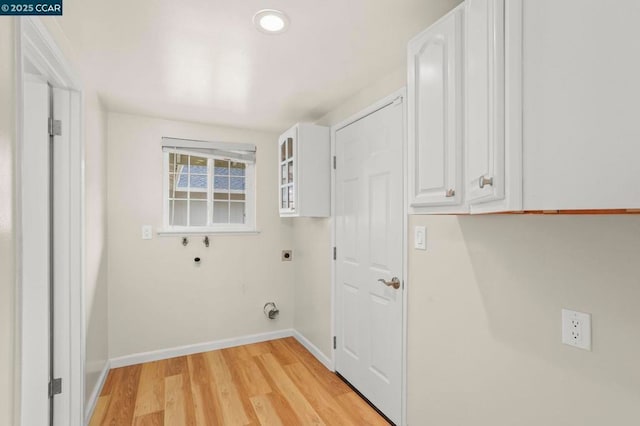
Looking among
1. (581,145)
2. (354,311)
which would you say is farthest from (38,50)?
(354,311)

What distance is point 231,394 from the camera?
2396mm

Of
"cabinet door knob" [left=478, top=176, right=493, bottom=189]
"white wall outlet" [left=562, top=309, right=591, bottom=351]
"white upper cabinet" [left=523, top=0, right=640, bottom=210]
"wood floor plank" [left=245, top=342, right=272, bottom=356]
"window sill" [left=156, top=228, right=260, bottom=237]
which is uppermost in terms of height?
"white upper cabinet" [left=523, top=0, right=640, bottom=210]

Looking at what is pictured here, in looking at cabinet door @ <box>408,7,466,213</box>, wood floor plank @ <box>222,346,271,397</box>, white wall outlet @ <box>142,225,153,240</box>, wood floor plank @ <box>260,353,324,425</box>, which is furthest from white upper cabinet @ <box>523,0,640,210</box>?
white wall outlet @ <box>142,225,153,240</box>

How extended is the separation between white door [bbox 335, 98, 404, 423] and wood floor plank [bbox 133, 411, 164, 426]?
1.34 meters

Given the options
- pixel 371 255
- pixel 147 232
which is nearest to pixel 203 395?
Answer: pixel 147 232

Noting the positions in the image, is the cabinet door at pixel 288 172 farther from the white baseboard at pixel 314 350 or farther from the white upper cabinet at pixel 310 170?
the white baseboard at pixel 314 350

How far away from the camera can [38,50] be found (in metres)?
1.39

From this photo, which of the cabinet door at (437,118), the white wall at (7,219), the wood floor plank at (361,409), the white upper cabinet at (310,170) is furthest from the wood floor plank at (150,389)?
the cabinet door at (437,118)

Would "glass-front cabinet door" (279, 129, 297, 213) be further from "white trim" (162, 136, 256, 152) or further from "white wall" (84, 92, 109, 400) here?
"white wall" (84, 92, 109, 400)

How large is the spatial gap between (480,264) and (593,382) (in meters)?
0.56

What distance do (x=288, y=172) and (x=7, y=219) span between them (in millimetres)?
2138

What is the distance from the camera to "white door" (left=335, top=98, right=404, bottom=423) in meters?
2.06

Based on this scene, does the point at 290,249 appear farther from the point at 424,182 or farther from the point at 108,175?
the point at 424,182

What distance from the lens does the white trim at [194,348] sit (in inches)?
113
